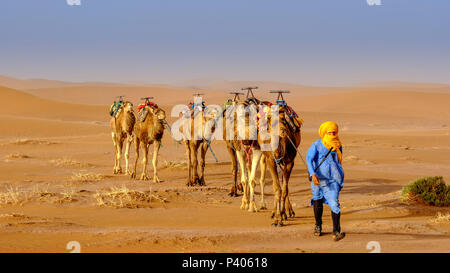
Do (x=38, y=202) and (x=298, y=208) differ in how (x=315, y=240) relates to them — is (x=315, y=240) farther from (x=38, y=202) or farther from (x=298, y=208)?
(x=38, y=202)

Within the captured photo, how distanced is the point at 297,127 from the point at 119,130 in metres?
9.61

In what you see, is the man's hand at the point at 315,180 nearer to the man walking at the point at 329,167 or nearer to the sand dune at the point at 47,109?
the man walking at the point at 329,167

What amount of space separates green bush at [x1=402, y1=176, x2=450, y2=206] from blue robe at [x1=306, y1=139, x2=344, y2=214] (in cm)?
512

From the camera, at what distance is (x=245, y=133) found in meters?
12.5

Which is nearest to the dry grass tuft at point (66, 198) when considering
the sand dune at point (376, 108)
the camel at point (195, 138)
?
the camel at point (195, 138)

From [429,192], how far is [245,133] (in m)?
4.37

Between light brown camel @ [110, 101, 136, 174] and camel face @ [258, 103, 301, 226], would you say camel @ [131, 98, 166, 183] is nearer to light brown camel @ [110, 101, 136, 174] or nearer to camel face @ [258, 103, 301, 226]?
light brown camel @ [110, 101, 136, 174]

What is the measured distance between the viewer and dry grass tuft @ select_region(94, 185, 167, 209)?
13.3 meters

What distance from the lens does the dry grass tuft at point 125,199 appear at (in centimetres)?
1333

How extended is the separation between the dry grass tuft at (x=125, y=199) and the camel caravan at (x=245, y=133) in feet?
7.02

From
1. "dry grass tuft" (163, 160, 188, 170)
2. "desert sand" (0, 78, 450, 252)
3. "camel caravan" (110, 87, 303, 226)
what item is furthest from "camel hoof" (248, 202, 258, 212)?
"dry grass tuft" (163, 160, 188, 170)

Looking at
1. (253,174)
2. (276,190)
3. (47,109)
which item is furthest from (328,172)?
(47,109)

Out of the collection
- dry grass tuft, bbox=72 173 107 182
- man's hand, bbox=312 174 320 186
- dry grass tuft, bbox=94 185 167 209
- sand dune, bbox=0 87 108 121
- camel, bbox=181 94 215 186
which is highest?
sand dune, bbox=0 87 108 121
